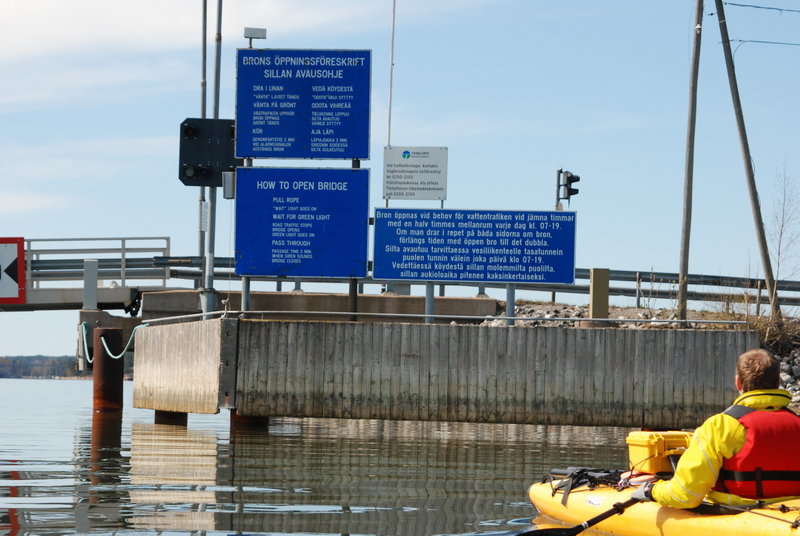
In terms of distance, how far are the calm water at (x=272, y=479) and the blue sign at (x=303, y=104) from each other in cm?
501

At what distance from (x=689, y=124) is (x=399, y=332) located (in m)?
9.04

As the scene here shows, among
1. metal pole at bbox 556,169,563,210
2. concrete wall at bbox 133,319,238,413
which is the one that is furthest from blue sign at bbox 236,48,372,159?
metal pole at bbox 556,169,563,210

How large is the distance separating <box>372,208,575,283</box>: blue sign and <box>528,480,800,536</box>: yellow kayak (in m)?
11.2

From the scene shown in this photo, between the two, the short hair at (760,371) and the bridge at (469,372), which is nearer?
the short hair at (760,371)

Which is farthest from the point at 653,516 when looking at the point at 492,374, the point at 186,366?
the point at 186,366

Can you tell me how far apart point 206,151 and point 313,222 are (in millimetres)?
2288

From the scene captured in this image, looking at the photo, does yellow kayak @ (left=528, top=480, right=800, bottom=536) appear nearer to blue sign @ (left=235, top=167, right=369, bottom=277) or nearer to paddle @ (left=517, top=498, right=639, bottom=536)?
paddle @ (left=517, top=498, right=639, bottom=536)

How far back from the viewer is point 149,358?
2375cm

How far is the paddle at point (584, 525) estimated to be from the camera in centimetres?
846

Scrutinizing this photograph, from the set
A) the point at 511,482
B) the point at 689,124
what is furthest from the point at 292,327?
the point at 689,124

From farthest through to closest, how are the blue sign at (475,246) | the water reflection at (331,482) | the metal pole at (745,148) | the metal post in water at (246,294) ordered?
the metal pole at (745,148) < the metal post in water at (246,294) < the blue sign at (475,246) < the water reflection at (331,482)

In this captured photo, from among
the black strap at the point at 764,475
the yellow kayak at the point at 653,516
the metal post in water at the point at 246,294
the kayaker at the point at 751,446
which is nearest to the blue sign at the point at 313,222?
the metal post in water at the point at 246,294

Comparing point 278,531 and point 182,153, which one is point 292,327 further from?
point 278,531

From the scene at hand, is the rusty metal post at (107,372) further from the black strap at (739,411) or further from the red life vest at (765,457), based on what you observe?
the black strap at (739,411)
